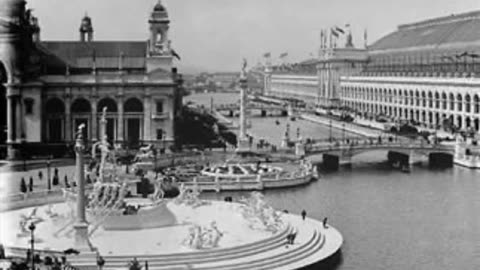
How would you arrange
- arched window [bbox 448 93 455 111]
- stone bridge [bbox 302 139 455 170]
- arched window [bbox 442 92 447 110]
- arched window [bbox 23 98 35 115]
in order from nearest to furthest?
stone bridge [bbox 302 139 455 170]
arched window [bbox 23 98 35 115]
arched window [bbox 448 93 455 111]
arched window [bbox 442 92 447 110]

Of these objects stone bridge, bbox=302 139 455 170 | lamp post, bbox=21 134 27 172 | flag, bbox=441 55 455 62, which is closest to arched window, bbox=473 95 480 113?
stone bridge, bbox=302 139 455 170

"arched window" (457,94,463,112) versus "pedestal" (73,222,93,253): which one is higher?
"arched window" (457,94,463,112)

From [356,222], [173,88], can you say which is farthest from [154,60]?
[356,222]

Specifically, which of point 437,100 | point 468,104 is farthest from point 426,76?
point 468,104

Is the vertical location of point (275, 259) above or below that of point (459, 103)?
below

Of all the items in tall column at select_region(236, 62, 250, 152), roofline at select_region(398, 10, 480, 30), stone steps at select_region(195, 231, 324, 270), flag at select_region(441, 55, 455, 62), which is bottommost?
stone steps at select_region(195, 231, 324, 270)

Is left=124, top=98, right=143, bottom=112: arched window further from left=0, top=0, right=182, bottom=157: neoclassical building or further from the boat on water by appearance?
the boat on water

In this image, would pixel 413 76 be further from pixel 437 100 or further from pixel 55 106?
pixel 55 106
